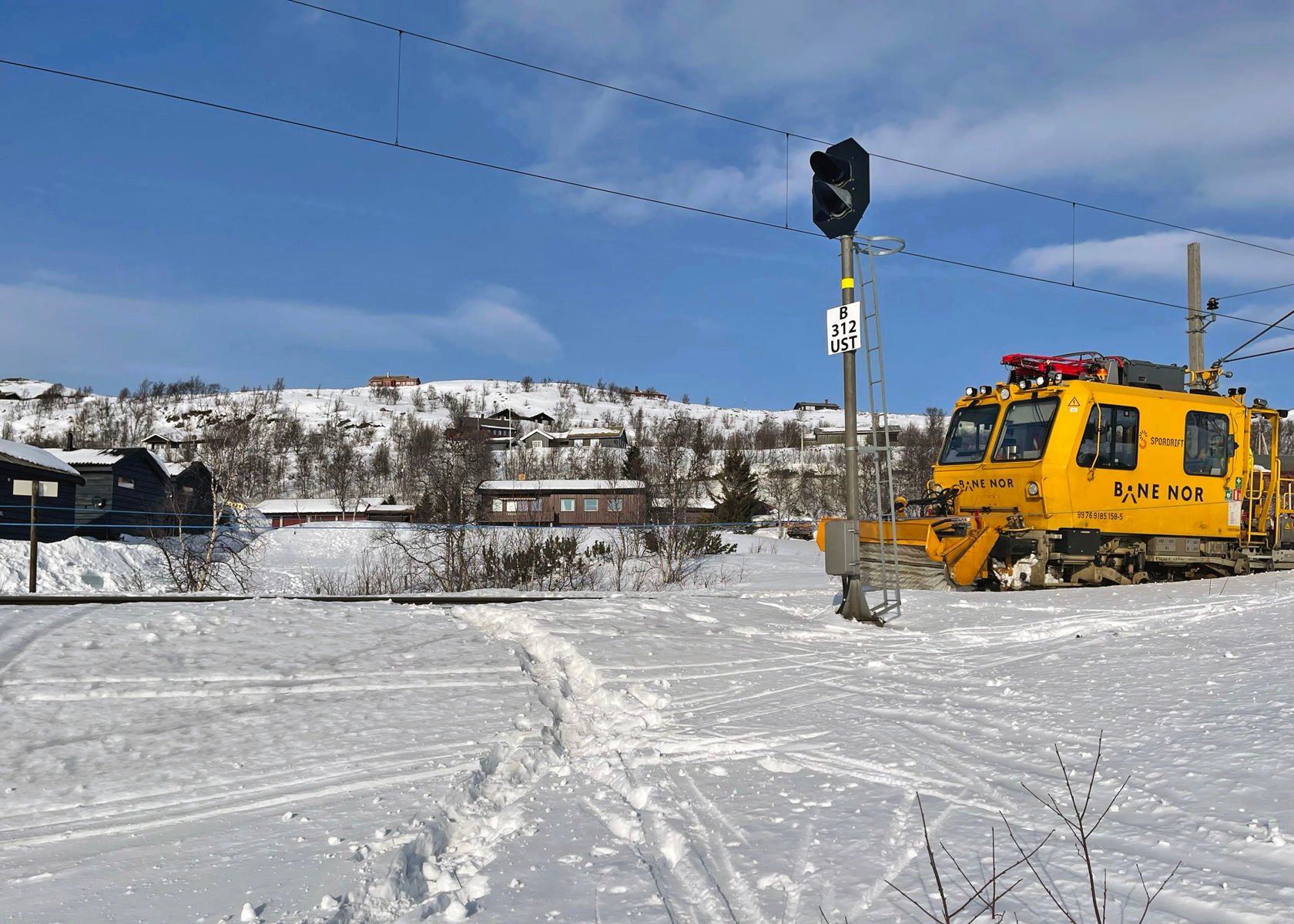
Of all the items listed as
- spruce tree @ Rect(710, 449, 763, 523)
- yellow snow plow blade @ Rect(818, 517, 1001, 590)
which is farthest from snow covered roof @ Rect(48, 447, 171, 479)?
yellow snow plow blade @ Rect(818, 517, 1001, 590)

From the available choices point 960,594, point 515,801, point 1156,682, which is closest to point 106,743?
point 515,801

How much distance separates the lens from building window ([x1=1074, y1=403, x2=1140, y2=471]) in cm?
1334

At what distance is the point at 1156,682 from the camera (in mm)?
6410

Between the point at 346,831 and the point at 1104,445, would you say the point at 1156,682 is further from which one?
the point at 1104,445

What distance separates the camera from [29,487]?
3575 centimetres

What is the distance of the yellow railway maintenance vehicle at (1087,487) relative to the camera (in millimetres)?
13203

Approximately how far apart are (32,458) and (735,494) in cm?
3106

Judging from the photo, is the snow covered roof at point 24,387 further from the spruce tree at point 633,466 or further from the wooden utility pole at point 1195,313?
the wooden utility pole at point 1195,313

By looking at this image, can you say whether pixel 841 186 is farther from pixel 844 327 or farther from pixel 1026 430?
pixel 1026 430

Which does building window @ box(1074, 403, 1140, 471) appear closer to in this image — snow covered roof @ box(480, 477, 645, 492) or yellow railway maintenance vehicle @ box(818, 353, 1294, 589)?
yellow railway maintenance vehicle @ box(818, 353, 1294, 589)

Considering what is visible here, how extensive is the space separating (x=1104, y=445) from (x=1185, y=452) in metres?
2.28

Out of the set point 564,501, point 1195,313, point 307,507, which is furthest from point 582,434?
point 1195,313

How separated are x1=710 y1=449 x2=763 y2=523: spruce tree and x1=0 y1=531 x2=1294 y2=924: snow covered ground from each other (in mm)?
37208

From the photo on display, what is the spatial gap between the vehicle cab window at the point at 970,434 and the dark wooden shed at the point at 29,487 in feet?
97.8
